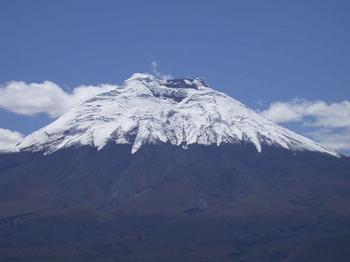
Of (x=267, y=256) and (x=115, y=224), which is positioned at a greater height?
(x=115, y=224)

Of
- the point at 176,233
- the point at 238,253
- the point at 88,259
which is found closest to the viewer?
→ the point at 88,259

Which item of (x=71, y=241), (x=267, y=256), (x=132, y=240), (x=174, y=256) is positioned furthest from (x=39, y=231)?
(x=267, y=256)

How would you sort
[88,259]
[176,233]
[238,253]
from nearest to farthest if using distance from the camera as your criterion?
[88,259], [238,253], [176,233]

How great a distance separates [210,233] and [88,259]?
3807cm

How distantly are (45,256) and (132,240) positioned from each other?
25.1 meters

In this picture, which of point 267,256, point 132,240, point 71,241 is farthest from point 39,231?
point 267,256

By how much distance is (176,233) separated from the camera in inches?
7470

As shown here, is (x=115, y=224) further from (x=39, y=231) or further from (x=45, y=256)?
(x=45, y=256)

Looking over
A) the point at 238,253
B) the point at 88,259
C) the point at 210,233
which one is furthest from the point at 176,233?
the point at 88,259

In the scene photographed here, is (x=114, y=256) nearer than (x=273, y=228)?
Yes

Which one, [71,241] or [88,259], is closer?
[88,259]

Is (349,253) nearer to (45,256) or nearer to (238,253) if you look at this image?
(238,253)

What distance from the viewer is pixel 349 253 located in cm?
17275

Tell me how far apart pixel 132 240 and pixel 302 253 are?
40.9 m
